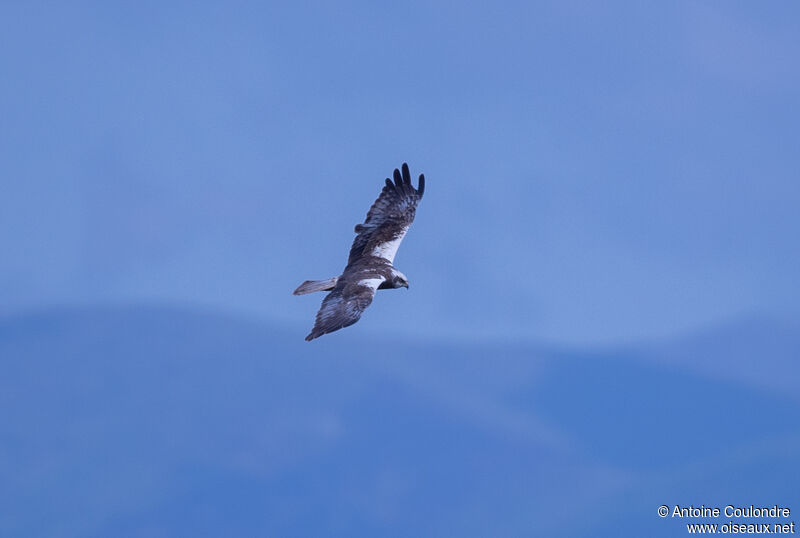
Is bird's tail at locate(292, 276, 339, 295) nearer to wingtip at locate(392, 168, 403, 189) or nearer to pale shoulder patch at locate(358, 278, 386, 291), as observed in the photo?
pale shoulder patch at locate(358, 278, 386, 291)

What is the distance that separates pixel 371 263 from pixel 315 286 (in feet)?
5.79

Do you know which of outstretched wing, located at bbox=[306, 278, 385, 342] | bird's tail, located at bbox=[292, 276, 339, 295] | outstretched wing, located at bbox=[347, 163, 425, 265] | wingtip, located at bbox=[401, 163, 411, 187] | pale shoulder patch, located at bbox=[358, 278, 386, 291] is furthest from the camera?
wingtip, located at bbox=[401, 163, 411, 187]

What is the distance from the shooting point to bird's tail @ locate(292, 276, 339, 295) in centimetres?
2322

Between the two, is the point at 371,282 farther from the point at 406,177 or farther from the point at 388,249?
the point at 406,177

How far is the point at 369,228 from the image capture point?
2583 centimetres

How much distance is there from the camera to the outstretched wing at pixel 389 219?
25453 millimetres

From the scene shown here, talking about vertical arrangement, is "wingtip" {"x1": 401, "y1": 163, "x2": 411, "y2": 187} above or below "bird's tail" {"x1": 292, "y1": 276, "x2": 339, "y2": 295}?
above

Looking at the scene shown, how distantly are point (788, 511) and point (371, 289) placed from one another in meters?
11.8

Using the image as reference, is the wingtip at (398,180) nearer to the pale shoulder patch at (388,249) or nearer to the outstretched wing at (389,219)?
the outstretched wing at (389,219)

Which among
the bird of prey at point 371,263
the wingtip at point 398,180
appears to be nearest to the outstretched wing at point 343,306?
the bird of prey at point 371,263

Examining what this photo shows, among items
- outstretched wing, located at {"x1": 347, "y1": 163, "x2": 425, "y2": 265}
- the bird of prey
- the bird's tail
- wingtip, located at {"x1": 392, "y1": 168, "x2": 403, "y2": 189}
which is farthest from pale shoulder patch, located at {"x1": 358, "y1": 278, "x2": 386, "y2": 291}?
wingtip, located at {"x1": 392, "y1": 168, "x2": 403, "y2": 189}

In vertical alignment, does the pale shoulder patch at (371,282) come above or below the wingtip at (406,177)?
below

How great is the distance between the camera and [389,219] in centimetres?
2619

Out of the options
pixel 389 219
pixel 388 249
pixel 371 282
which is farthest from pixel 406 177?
pixel 371 282
